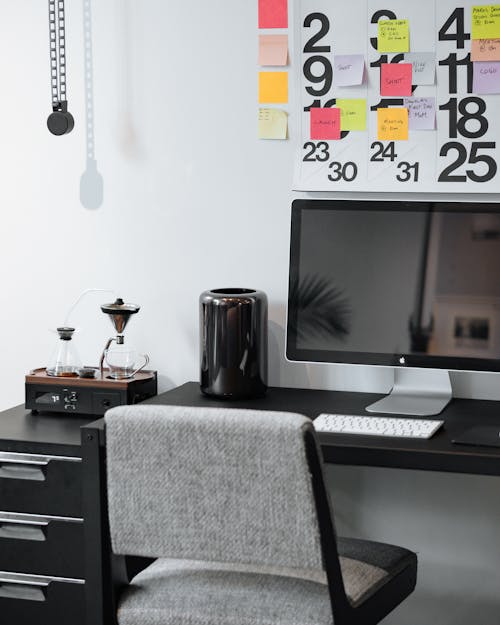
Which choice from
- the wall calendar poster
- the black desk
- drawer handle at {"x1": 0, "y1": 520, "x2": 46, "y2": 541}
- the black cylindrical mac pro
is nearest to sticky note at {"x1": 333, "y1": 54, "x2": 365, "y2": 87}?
Answer: the wall calendar poster

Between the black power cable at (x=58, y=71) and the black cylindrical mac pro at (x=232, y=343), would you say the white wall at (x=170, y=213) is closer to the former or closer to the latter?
the black power cable at (x=58, y=71)

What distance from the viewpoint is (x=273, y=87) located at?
2.64m

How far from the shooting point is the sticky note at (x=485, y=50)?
8.05 ft

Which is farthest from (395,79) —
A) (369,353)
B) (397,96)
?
(369,353)

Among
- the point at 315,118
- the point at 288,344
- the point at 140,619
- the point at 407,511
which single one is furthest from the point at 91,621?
the point at 315,118

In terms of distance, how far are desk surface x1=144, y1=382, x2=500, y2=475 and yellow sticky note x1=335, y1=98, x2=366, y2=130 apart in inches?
26.8

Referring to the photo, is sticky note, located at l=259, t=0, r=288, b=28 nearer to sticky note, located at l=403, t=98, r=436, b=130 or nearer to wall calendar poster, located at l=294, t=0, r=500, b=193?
wall calendar poster, located at l=294, t=0, r=500, b=193

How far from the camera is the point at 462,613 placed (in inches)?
104

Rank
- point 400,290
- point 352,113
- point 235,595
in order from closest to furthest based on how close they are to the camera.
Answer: point 235,595, point 400,290, point 352,113

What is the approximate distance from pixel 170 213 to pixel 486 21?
0.94 metres

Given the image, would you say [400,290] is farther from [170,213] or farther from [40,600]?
[40,600]

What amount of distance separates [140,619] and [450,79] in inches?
57.0

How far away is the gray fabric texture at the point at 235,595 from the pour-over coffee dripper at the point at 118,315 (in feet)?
2.70

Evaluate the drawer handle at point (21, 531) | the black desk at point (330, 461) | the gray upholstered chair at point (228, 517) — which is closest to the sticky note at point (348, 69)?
the black desk at point (330, 461)
